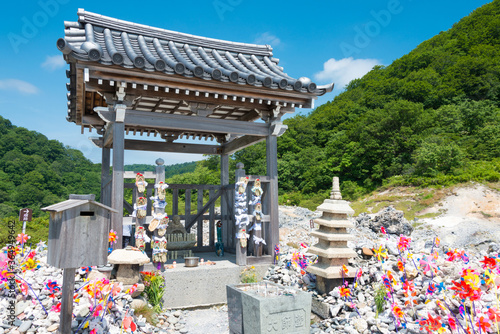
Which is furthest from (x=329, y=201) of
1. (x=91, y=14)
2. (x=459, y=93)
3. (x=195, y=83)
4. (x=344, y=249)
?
(x=459, y=93)

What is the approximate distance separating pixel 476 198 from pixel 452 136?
12055 mm

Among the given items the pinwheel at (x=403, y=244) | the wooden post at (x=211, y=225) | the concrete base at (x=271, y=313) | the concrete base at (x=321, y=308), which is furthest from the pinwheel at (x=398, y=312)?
the wooden post at (x=211, y=225)

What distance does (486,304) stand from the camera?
14.4 ft

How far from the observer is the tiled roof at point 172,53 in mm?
5805

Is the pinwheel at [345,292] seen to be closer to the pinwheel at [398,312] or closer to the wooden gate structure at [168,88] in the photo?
the pinwheel at [398,312]

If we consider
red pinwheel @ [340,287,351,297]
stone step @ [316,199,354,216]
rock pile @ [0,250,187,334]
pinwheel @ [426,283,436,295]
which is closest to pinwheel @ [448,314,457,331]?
pinwheel @ [426,283,436,295]

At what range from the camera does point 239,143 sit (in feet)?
29.9

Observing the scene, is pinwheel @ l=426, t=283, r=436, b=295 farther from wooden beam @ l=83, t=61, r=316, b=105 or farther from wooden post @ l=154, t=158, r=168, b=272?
wooden post @ l=154, t=158, r=168, b=272

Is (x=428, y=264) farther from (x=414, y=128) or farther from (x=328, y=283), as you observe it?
(x=414, y=128)

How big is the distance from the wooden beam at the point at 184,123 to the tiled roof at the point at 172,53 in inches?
42.1

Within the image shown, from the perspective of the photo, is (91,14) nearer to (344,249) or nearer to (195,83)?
(195,83)

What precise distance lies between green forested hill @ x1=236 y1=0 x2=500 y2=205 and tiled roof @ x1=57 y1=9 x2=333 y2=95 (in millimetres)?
21521

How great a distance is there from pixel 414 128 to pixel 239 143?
2892 centimetres

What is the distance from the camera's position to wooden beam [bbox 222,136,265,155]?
8.39 metres
